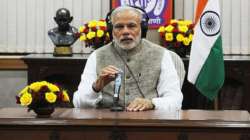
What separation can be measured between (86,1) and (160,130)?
128 inches

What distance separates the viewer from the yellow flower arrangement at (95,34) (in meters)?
5.28

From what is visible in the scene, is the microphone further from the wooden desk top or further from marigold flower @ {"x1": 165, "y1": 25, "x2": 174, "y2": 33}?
marigold flower @ {"x1": 165, "y1": 25, "x2": 174, "y2": 33}

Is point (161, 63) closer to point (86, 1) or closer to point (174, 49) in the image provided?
point (174, 49)

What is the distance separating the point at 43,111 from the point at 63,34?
8.05 feet

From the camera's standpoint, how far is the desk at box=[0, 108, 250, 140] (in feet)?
9.37

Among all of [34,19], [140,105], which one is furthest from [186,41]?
[140,105]

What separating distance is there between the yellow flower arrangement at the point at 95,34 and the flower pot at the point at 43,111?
2.25 meters

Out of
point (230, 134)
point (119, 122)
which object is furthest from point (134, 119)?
point (230, 134)

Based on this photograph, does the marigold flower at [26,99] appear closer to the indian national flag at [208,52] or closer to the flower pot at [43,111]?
the flower pot at [43,111]

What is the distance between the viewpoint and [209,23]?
13.2ft

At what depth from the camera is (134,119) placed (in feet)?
9.52

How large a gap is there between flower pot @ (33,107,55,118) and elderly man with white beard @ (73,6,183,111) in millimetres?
532

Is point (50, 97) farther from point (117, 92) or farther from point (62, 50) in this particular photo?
point (62, 50)

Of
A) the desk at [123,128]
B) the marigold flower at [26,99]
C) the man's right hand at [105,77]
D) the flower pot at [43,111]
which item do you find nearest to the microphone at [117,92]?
the man's right hand at [105,77]
